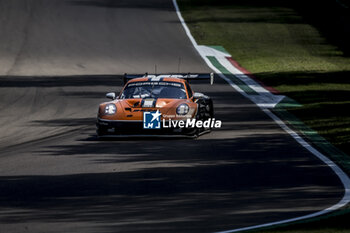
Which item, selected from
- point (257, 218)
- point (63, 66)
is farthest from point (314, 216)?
point (63, 66)

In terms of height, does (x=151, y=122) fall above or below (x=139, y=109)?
below

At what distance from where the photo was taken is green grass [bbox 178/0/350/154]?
22734 millimetres

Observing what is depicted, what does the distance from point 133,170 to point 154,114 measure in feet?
12.1

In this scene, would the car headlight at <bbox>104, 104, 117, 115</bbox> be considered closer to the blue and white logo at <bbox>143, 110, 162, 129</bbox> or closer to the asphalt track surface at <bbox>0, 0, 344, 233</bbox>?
the asphalt track surface at <bbox>0, 0, 344, 233</bbox>

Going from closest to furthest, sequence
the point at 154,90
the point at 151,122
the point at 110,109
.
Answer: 1. the point at 151,122
2. the point at 110,109
3. the point at 154,90

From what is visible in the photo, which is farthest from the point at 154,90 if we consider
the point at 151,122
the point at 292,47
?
the point at 292,47

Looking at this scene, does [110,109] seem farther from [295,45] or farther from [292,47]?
[295,45]

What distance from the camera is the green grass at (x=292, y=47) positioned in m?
22.7

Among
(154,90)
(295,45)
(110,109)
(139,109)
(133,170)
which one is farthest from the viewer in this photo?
(295,45)

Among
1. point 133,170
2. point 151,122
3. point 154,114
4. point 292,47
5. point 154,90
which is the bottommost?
point 133,170

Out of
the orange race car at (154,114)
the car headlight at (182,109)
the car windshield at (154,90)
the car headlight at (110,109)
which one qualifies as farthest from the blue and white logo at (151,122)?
the car windshield at (154,90)

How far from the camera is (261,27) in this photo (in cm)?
4441

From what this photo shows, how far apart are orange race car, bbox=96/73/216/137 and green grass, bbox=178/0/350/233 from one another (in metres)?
2.67

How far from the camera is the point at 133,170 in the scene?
13.6m
